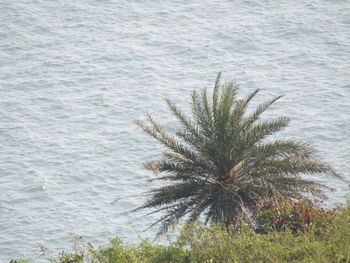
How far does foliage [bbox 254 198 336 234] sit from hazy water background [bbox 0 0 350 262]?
711 inches

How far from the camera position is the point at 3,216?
38.7 m

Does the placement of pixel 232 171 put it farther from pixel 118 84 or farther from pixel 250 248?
pixel 118 84

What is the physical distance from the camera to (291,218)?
16.7 meters

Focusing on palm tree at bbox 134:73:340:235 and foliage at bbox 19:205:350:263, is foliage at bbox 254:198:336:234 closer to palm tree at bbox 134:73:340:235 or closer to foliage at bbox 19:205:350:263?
foliage at bbox 19:205:350:263

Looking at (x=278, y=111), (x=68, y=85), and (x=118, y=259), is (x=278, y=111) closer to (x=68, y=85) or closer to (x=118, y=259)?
(x=68, y=85)

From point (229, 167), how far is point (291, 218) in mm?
4189

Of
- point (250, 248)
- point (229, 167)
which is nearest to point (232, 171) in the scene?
point (229, 167)

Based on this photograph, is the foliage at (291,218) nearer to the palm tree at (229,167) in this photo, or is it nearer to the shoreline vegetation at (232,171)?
the shoreline vegetation at (232,171)

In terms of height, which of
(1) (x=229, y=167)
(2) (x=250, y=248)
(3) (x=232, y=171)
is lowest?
(3) (x=232, y=171)

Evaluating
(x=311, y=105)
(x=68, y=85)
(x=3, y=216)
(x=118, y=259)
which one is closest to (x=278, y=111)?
(x=311, y=105)

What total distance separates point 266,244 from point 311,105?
124 ft

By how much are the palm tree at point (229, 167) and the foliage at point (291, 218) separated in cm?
250

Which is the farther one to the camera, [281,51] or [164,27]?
[164,27]

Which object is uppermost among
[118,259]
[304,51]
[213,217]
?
[118,259]
